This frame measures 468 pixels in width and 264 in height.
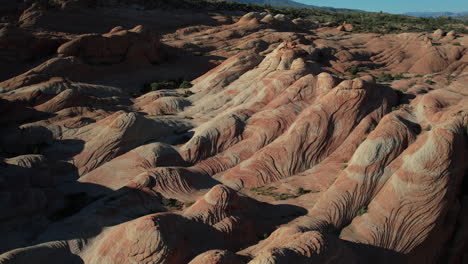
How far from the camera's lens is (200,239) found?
14.6 meters

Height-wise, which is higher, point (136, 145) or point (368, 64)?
point (368, 64)

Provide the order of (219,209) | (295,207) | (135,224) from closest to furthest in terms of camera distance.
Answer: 1. (135,224)
2. (219,209)
3. (295,207)

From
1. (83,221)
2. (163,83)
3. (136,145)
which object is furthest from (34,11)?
(83,221)

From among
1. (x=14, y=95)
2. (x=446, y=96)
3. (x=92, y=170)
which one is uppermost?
(x=446, y=96)

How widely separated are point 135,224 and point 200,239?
2293 millimetres

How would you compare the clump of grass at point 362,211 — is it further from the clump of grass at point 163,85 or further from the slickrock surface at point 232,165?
the clump of grass at point 163,85

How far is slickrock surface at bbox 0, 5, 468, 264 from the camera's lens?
14.5 metres

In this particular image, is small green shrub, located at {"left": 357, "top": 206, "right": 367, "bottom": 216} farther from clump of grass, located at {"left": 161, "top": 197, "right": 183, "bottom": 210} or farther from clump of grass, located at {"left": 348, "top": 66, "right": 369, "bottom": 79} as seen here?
clump of grass, located at {"left": 348, "top": 66, "right": 369, "bottom": 79}

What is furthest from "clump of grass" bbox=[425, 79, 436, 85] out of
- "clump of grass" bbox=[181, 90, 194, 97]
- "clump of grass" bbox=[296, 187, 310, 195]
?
"clump of grass" bbox=[181, 90, 194, 97]

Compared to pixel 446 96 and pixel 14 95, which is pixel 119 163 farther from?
pixel 446 96

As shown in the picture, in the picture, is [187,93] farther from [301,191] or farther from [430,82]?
[430,82]

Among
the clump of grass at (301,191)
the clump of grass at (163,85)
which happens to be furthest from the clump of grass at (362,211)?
the clump of grass at (163,85)

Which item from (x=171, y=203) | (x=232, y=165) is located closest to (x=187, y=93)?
(x=232, y=165)

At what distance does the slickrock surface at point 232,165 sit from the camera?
14539 mm
